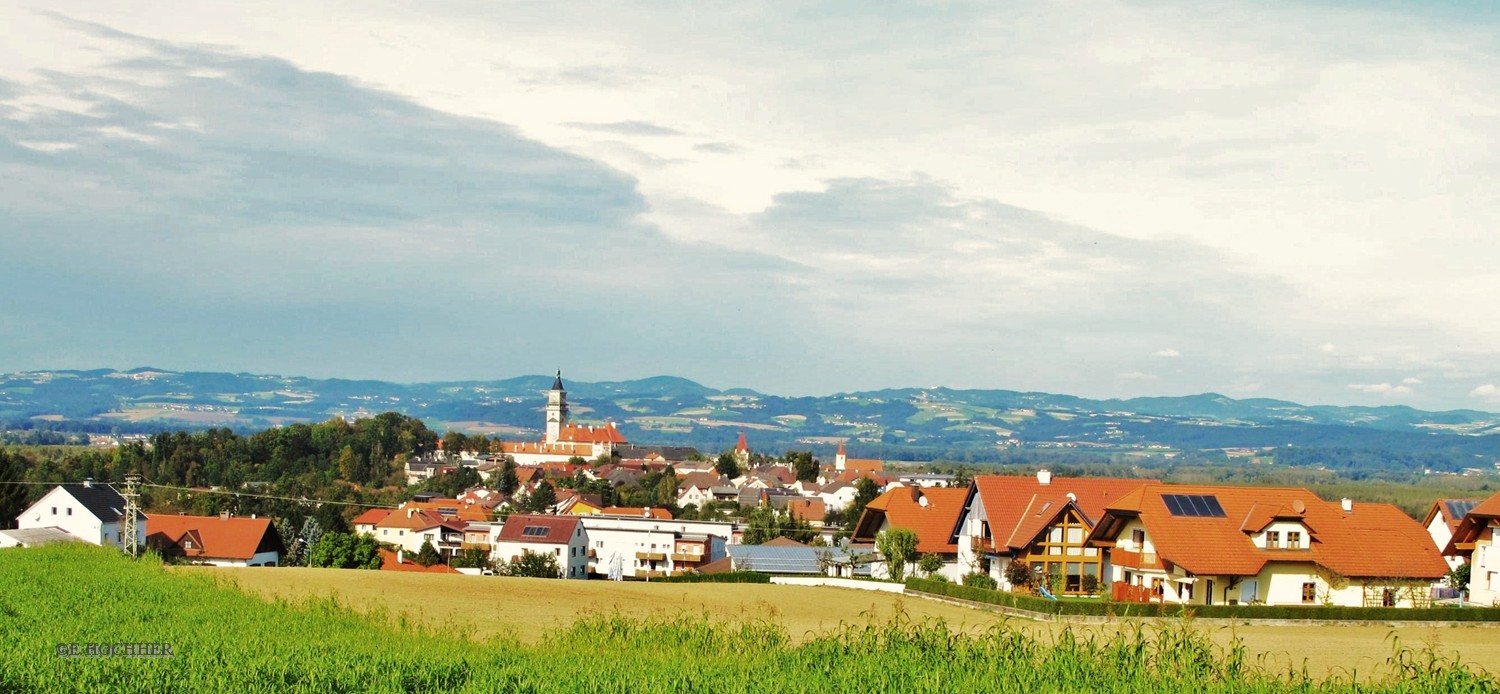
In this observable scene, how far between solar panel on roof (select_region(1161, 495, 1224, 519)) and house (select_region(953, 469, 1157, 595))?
389 centimetres

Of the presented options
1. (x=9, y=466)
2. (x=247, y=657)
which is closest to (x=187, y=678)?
(x=247, y=657)

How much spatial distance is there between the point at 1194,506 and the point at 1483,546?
337 inches

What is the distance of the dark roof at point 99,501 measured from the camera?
6612 cm

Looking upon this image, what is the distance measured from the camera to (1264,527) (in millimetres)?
41688

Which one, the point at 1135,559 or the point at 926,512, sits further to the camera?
the point at 926,512

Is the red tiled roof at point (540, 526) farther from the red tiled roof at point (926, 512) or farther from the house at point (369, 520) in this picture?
the house at point (369, 520)

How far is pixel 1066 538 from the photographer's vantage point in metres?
46.4

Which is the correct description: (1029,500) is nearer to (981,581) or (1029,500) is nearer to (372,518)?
(981,581)

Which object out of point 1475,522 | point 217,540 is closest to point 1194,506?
point 1475,522

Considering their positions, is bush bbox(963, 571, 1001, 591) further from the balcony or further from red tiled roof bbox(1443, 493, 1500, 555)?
red tiled roof bbox(1443, 493, 1500, 555)

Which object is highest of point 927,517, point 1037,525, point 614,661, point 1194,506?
point 1194,506

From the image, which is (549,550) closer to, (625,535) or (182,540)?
(625,535)

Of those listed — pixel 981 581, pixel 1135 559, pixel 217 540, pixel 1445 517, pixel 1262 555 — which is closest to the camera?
pixel 1262 555

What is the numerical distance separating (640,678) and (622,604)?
22.1m
